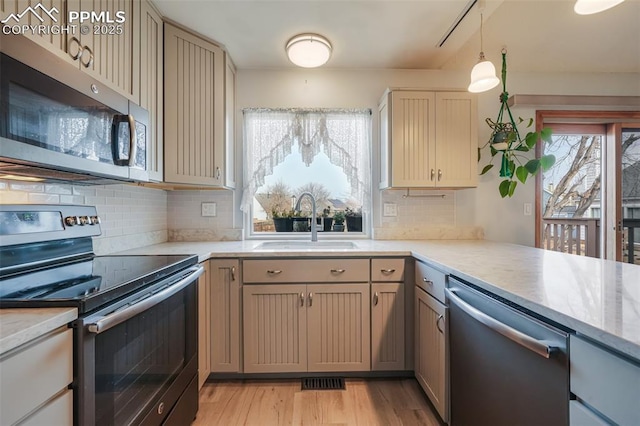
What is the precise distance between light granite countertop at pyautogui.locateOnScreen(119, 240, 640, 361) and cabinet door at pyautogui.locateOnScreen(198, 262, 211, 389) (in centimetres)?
15

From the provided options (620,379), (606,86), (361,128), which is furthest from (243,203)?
(606,86)

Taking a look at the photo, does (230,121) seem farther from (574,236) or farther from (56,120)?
(574,236)

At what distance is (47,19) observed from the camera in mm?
979

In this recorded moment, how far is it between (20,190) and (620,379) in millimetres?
2048

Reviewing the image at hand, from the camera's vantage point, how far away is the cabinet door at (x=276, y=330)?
184 centimetres

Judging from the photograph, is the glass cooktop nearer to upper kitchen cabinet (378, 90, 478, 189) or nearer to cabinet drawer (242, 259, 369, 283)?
cabinet drawer (242, 259, 369, 283)

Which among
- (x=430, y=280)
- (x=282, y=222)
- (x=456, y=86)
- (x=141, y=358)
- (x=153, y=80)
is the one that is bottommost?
(x=141, y=358)

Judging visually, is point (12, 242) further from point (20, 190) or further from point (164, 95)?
point (164, 95)

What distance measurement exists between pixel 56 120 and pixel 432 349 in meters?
1.96

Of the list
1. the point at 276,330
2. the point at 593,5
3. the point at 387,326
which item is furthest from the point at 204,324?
the point at 593,5

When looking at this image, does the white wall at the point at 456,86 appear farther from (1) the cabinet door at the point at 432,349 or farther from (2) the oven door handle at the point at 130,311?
(2) the oven door handle at the point at 130,311

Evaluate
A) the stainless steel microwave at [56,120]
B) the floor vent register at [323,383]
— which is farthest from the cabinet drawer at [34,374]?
the floor vent register at [323,383]

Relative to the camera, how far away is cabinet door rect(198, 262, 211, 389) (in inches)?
67.1

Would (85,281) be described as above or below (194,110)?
below
